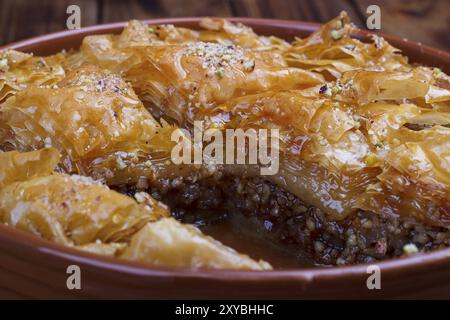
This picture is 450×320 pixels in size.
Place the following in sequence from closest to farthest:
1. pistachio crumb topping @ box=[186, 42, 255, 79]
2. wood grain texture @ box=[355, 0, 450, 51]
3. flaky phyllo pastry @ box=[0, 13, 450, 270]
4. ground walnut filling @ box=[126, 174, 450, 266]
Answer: flaky phyllo pastry @ box=[0, 13, 450, 270] → ground walnut filling @ box=[126, 174, 450, 266] → pistachio crumb topping @ box=[186, 42, 255, 79] → wood grain texture @ box=[355, 0, 450, 51]

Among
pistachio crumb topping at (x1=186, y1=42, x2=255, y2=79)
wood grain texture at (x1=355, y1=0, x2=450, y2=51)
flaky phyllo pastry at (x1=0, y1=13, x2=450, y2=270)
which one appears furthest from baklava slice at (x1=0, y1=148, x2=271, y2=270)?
wood grain texture at (x1=355, y1=0, x2=450, y2=51)

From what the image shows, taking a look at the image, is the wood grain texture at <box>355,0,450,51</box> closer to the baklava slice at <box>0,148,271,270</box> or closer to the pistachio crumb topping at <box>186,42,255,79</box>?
the pistachio crumb topping at <box>186,42,255,79</box>

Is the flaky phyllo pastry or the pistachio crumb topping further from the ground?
the pistachio crumb topping

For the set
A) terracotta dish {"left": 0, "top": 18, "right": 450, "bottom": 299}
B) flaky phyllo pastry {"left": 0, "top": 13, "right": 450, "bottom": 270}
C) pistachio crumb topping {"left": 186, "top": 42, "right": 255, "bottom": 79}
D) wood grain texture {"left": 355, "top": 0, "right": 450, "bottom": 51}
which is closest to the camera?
terracotta dish {"left": 0, "top": 18, "right": 450, "bottom": 299}

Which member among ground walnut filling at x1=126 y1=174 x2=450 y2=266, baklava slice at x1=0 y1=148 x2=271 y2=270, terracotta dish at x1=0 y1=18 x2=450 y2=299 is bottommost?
ground walnut filling at x1=126 y1=174 x2=450 y2=266

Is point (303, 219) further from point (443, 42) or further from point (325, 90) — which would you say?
point (443, 42)

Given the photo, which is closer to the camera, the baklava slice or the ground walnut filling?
the baklava slice

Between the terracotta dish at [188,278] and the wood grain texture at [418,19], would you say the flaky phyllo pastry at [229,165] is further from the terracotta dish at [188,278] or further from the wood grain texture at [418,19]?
the wood grain texture at [418,19]
